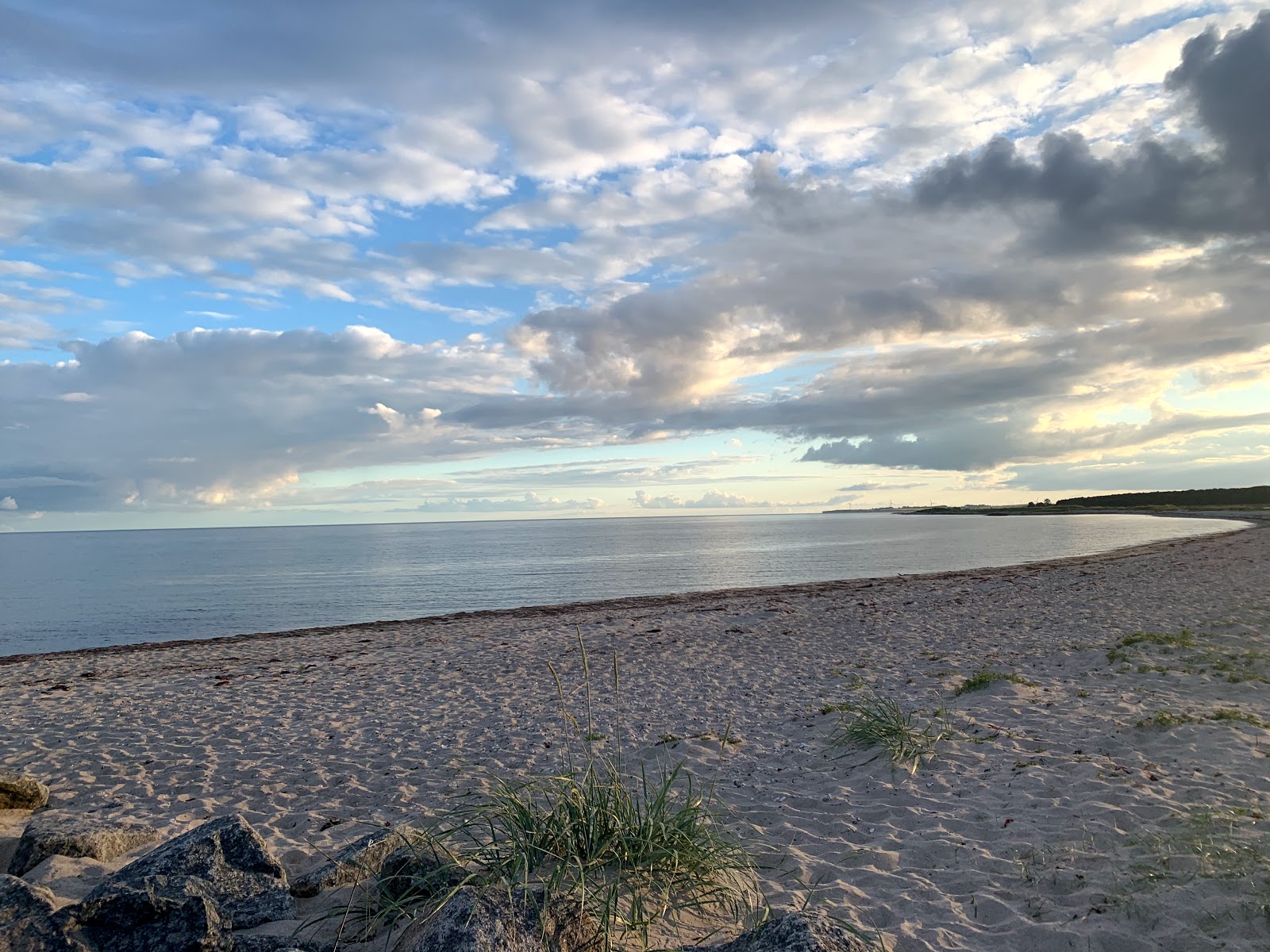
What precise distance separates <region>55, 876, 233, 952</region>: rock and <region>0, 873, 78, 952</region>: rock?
2.6 inches

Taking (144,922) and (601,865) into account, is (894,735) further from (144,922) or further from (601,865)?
(144,922)

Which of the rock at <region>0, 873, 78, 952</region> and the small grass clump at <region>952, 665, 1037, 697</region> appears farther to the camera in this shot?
the small grass clump at <region>952, 665, 1037, 697</region>

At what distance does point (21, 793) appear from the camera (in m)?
7.86

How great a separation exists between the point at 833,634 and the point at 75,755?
1488 centimetres

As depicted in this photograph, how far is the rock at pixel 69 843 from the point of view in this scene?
578 cm

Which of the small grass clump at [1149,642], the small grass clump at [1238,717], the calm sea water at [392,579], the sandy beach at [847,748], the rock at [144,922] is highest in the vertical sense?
the rock at [144,922]

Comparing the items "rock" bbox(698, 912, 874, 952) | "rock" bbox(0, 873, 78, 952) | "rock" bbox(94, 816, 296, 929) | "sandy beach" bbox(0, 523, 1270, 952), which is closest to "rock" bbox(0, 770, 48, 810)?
"sandy beach" bbox(0, 523, 1270, 952)

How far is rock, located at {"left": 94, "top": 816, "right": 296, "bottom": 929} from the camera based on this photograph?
4.62 meters

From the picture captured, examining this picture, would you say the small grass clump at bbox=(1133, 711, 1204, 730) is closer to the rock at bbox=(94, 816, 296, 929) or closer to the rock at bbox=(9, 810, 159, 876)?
the rock at bbox=(94, 816, 296, 929)

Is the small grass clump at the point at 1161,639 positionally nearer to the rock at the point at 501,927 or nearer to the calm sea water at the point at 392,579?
the rock at the point at 501,927

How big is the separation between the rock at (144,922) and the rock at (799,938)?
2.87 metres

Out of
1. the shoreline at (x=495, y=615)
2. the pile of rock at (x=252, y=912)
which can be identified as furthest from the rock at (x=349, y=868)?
the shoreline at (x=495, y=615)

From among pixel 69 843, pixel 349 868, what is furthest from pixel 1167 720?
pixel 69 843

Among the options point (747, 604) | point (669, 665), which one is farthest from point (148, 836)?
point (747, 604)
